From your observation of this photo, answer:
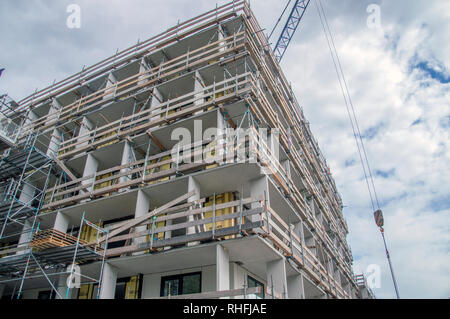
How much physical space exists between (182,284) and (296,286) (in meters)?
5.42

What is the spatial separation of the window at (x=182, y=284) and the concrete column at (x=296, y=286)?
4.68 m

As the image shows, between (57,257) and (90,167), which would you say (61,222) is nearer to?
(57,257)

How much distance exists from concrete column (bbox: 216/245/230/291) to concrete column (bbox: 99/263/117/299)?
5306 mm

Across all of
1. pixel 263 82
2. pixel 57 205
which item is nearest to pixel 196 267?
pixel 57 205

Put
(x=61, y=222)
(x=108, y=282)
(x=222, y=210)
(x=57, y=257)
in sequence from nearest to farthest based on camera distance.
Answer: (x=108, y=282)
(x=57, y=257)
(x=222, y=210)
(x=61, y=222)

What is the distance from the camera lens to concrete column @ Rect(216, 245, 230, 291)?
12133mm

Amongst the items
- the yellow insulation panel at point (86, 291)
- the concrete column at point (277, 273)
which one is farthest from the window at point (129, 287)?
the concrete column at point (277, 273)

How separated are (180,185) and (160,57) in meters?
11.2

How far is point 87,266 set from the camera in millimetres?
15531

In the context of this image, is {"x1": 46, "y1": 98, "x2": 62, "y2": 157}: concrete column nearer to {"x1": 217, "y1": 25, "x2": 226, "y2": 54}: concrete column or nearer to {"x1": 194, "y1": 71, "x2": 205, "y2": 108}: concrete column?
{"x1": 194, "y1": 71, "x2": 205, "y2": 108}: concrete column

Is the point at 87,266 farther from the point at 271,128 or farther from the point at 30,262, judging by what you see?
the point at 271,128

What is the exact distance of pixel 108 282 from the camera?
48.2ft

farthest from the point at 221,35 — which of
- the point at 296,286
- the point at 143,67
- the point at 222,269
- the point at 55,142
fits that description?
the point at 296,286

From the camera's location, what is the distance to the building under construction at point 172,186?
14.1m
